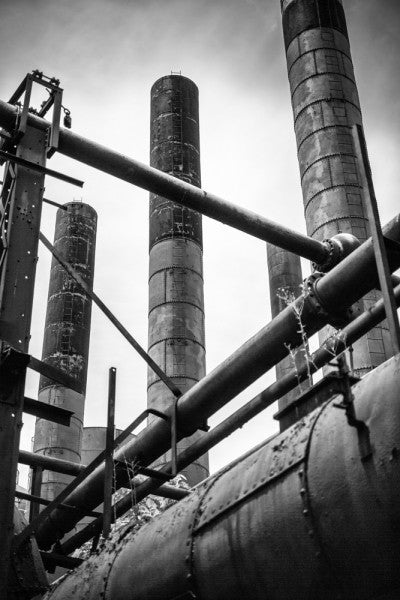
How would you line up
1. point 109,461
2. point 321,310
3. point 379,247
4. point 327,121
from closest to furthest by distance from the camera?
point 379,247 < point 321,310 < point 109,461 < point 327,121

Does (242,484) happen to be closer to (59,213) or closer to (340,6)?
(340,6)

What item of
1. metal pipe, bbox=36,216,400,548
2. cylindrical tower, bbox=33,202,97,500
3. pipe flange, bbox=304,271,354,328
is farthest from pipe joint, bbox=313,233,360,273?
cylindrical tower, bbox=33,202,97,500

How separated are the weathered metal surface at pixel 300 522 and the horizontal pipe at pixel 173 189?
412 centimetres

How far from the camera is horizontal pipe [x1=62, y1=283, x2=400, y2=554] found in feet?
20.0

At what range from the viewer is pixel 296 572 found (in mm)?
3225

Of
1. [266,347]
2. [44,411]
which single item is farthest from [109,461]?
[266,347]

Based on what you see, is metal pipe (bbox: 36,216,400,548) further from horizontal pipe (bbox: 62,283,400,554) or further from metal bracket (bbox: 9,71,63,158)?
metal bracket (bbox: 9,71,63,158)

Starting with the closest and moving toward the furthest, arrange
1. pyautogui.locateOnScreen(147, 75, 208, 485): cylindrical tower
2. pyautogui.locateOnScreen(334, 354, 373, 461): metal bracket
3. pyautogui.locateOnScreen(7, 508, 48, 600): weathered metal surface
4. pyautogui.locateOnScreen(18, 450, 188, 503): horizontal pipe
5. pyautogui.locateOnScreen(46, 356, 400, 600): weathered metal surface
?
pyautogui.locateOnScreen(46, 356, 400, 600): weathered metal surface, pyautogui.locateOnScreen(334, 354, 373, 461): metal bracket, pyautogui.locateOnScreen(7, 508, 48, 600): weathered metal surface, pyautogui.locateOnScreen(18, 450, 188, 503): horizontal pipe, pyautogui.locateOnScreen(147, 75, 208, 485): cylindrical tower

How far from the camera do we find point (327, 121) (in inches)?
472

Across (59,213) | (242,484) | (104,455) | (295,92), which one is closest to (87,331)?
(59,213)

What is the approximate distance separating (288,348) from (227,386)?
85 centimetres

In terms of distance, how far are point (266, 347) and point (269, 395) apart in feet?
1.64

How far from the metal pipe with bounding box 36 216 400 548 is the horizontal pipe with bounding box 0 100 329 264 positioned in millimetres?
1873

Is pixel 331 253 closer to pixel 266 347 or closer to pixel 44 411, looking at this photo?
pixel 266 347
